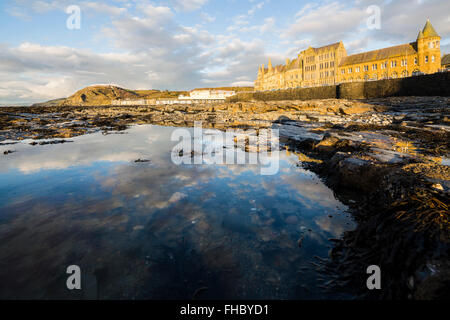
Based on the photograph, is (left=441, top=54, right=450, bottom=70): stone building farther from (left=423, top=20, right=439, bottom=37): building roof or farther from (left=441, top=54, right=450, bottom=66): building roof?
(left=423, top=20, right=439, bottom=37): building roof

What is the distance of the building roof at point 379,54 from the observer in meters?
56.9

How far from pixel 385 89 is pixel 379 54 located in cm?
4244

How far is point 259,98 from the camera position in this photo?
57375 millimetres

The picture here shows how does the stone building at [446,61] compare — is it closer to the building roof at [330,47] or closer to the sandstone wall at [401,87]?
the building roof at [330,47]

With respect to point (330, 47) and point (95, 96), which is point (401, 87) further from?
point (95, 96)

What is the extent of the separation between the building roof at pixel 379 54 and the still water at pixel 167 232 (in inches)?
2982

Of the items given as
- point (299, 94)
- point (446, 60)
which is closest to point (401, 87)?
point (299, 94)

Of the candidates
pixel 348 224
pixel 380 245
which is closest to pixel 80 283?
pixel 380 245

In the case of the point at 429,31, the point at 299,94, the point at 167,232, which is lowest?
the point at 167,232

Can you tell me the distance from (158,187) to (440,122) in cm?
1617

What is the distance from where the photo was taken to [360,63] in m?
65.1

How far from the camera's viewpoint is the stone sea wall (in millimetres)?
26156

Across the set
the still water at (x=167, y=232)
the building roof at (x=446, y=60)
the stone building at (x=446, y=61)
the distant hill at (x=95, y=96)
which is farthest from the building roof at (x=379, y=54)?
the distant hill at (x=95, y=96)
